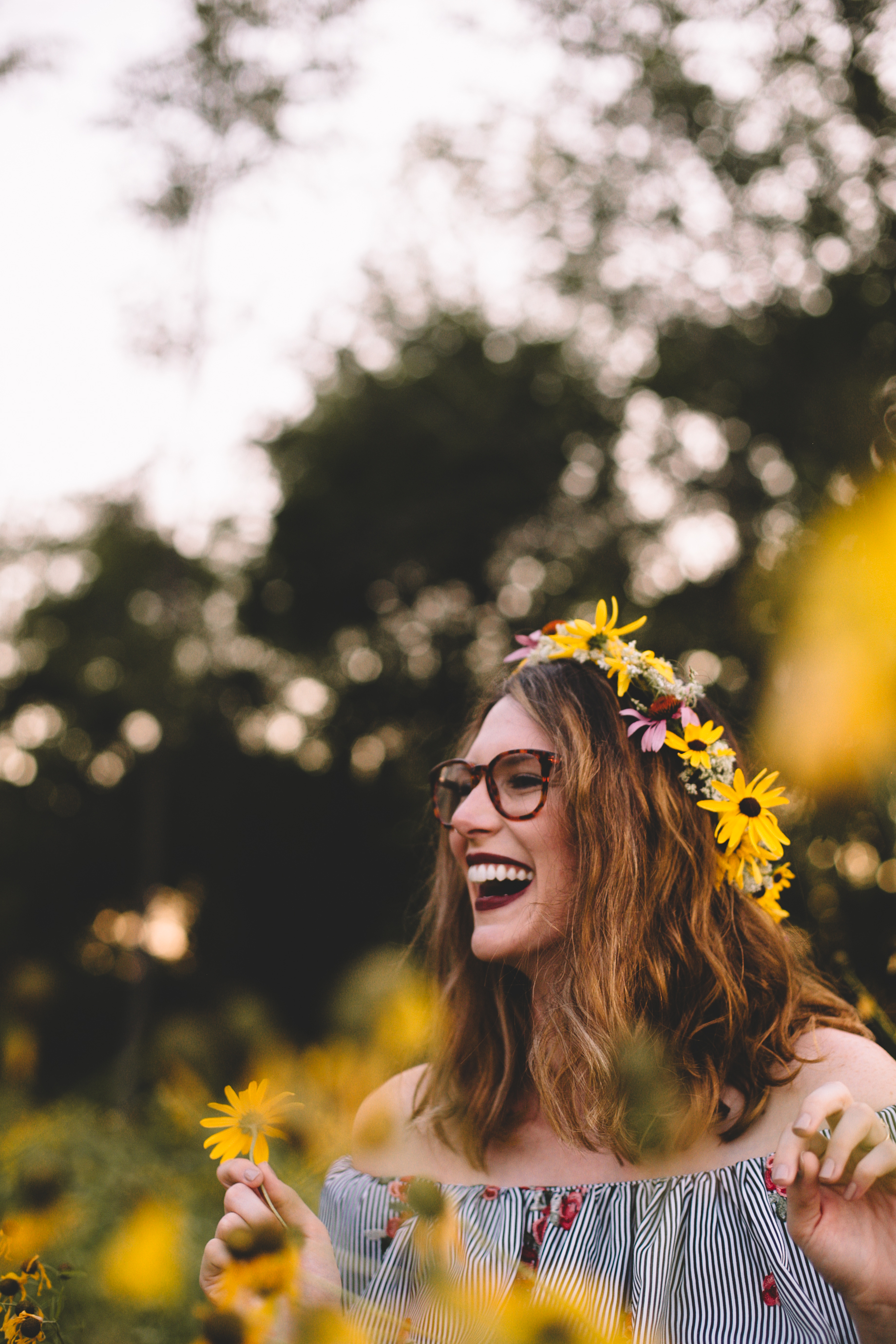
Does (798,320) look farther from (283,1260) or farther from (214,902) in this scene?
(214,902)

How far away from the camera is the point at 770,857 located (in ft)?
6.14

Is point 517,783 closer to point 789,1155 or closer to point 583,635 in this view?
point 583,635

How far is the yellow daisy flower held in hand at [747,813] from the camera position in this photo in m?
1.82

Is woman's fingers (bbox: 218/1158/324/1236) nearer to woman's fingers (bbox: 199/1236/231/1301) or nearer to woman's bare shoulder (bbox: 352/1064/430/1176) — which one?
woman's fingers (bbox: 199/1236/231/1301)

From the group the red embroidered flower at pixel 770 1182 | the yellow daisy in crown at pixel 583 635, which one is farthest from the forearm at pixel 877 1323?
the yellow daisy in crown at pixel 583 635

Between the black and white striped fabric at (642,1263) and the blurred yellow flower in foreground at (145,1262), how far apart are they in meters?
0.31

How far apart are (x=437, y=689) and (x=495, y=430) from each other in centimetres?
231

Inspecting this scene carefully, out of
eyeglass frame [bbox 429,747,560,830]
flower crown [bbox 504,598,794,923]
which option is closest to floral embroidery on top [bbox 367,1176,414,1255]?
eyeglass frame [bbox 429,747,560,830]

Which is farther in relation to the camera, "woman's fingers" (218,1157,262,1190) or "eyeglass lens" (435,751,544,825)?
"eyeglass lens" (435,751,544,825)

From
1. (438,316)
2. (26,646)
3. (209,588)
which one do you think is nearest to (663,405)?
(438,316)

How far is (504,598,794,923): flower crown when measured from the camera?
6.02ft

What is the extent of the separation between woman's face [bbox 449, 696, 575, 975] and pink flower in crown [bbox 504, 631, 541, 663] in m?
0.37

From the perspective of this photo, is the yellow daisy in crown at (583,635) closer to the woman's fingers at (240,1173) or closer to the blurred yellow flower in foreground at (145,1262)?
the woman's fingers at (240,1173)

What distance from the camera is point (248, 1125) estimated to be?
1.33 meters
